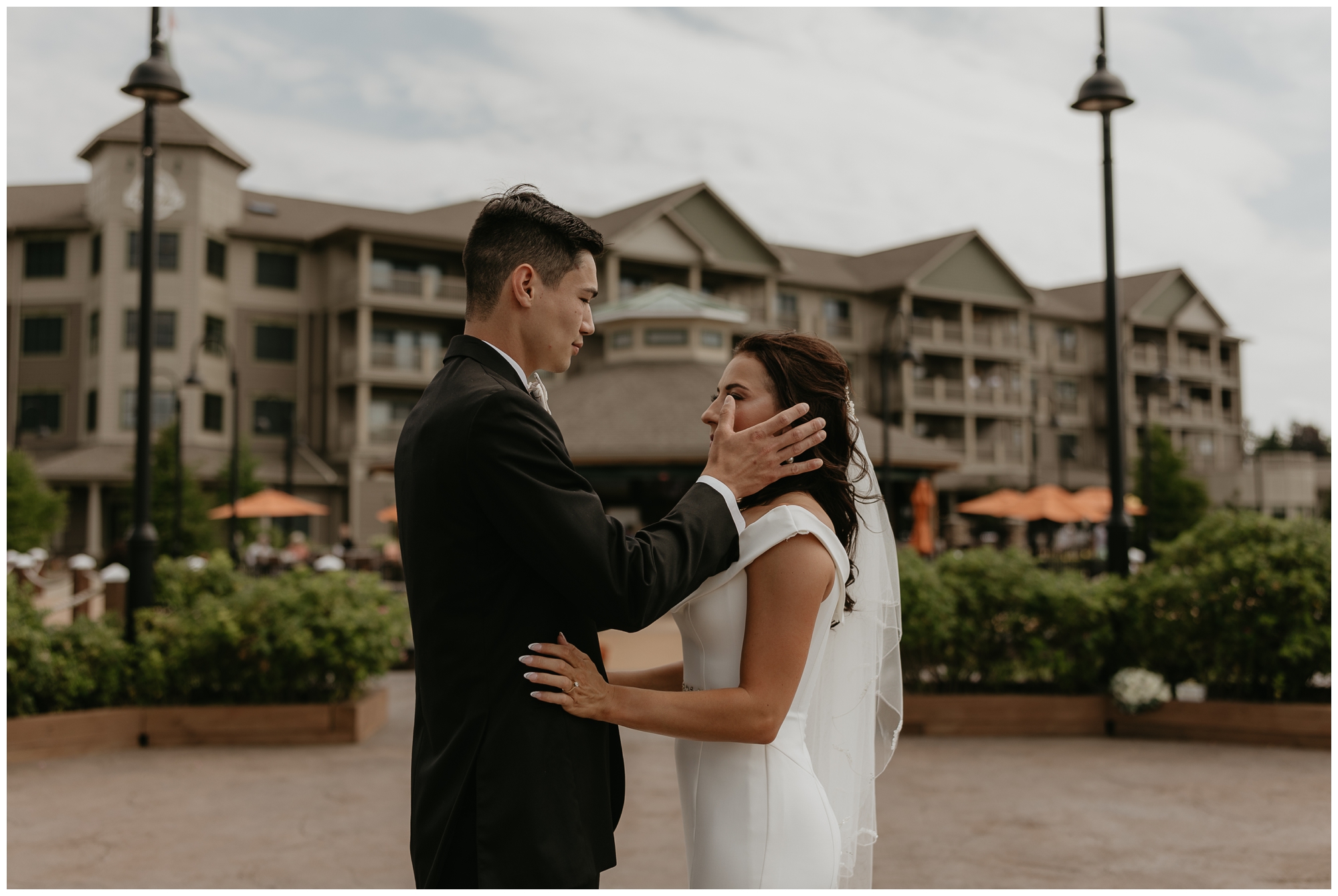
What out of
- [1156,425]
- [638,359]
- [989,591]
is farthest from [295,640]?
[1156,425]

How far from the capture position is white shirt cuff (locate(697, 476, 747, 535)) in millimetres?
2607

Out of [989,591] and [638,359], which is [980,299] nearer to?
[638,359]

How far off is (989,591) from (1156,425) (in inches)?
1757

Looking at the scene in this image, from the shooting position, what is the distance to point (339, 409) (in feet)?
145

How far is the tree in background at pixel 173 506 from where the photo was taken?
97.6 feet

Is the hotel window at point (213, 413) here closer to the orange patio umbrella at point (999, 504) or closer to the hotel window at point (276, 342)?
the hotel window at point (276, 342)

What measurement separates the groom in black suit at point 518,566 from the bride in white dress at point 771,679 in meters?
0.13

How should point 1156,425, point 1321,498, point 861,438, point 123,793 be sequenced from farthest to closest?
point 1321,498 → point 1156,425 → point 123,793 → point 861,438

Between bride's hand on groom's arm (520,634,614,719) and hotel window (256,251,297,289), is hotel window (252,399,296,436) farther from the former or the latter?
bride's hand on groom's arm (520,634,614,719)

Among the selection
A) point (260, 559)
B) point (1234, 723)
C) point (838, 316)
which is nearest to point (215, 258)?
point (260, 559)

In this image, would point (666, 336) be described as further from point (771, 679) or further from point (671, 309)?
point (771, 679)

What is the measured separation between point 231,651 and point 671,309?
78.9 ft

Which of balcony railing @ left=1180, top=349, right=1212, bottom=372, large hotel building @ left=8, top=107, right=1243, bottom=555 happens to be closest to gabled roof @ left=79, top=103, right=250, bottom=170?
large hotel building @ left=8, top=107, right=1243, bottom=555

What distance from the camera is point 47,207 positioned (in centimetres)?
4372
